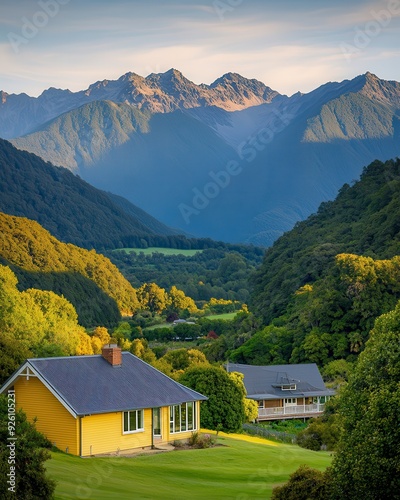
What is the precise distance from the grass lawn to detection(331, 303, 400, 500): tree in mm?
3448

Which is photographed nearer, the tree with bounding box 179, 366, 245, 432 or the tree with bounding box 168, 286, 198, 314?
the tree with bounding box 179, 366, 245, 432

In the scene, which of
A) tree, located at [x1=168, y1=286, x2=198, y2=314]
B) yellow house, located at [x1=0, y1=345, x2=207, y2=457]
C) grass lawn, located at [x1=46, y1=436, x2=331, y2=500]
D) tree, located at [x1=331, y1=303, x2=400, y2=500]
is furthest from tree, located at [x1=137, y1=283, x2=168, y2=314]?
tree, located at [x1=331, y1=303, x2=400, y2=500]

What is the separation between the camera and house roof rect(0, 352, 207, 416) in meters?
37.5

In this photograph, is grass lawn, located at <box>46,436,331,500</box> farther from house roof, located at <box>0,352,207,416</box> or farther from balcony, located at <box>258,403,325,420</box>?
balcony, located at <box>258,403,325,420</box>

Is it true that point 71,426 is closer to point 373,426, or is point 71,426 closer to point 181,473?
point 181,473

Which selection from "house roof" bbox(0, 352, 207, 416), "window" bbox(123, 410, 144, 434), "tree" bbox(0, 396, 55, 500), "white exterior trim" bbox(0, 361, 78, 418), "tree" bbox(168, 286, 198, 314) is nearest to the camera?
"tree" bbox(0, 396, 55, 500)

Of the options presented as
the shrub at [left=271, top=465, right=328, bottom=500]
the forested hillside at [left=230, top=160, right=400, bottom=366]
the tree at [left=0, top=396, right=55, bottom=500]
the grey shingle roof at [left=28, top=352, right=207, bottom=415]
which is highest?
the forested hillside at [left=230, top=160, right=400, bottom=366]

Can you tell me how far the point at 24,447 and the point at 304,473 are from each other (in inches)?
297

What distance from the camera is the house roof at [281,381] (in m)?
74.5

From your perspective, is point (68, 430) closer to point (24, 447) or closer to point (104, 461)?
point (104, 461)

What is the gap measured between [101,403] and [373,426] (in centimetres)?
1394

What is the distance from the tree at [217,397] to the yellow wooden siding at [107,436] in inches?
455

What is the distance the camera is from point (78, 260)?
511ft

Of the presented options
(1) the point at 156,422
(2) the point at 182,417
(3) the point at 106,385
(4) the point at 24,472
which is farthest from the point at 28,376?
(4) the point at 24,472
